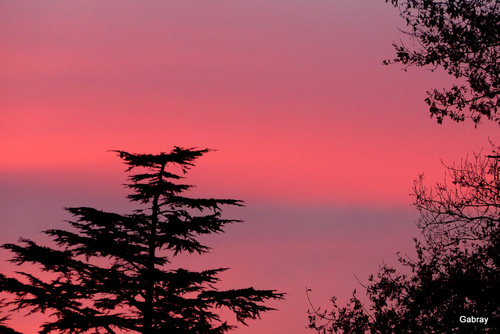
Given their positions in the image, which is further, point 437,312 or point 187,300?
point 187,300

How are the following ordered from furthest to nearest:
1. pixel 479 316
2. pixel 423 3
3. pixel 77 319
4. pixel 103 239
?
pixel 103 239 → pixel 77 319 → pixel 423 3 → pixel 479 316

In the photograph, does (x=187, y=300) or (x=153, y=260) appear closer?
(x=187, y=300)

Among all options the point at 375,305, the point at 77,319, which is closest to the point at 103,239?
the point at 77,319

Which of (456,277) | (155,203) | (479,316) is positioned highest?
(155,203)

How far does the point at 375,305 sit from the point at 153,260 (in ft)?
29.9

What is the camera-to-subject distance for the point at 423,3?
17969 mm

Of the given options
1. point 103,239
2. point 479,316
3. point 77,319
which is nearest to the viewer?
point 479,316

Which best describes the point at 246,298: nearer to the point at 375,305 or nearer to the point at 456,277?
the point at 375,305

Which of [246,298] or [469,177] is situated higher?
[469,177]

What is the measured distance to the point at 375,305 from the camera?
1867 centimetres

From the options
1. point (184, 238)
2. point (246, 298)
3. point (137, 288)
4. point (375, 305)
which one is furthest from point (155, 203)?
point (375, 305)

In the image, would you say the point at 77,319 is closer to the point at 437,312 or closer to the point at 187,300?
the point at 187,300

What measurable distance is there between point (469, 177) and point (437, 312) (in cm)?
386

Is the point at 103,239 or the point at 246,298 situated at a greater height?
the point at 103,239
